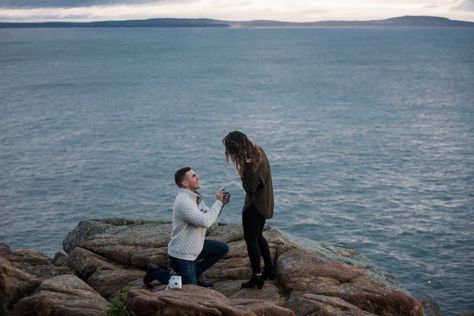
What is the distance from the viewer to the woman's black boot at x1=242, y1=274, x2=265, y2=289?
14.1 meters

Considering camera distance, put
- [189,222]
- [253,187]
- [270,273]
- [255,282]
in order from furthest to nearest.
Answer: [270,273] → [255,282] → [253,187] → [189,222]

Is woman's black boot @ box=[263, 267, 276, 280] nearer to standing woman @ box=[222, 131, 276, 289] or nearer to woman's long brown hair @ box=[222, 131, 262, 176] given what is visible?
standing woman @ box=[222, 131, 276, 289]

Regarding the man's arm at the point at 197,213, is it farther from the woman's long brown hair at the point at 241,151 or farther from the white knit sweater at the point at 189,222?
the woman's long brown hair at the point at 241,151

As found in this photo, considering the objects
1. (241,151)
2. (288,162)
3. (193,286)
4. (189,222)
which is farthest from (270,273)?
(288,162)

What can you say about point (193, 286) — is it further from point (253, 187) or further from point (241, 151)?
point (241, 151)

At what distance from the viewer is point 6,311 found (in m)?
13.3

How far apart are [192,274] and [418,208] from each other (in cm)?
4170

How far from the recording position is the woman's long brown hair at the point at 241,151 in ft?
41.3

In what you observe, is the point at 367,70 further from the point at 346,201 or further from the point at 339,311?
the point at 339,311

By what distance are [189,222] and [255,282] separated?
2.37 m

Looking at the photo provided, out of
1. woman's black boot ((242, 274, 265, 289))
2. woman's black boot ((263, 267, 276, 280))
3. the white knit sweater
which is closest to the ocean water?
woman's black boot ((263, 267, 276, 280))

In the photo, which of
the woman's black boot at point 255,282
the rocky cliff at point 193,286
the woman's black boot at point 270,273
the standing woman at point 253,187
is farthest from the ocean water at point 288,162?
the standing woman at point 253,187

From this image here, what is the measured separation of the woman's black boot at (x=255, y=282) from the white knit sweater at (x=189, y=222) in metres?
1.47

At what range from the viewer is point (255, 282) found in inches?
558
